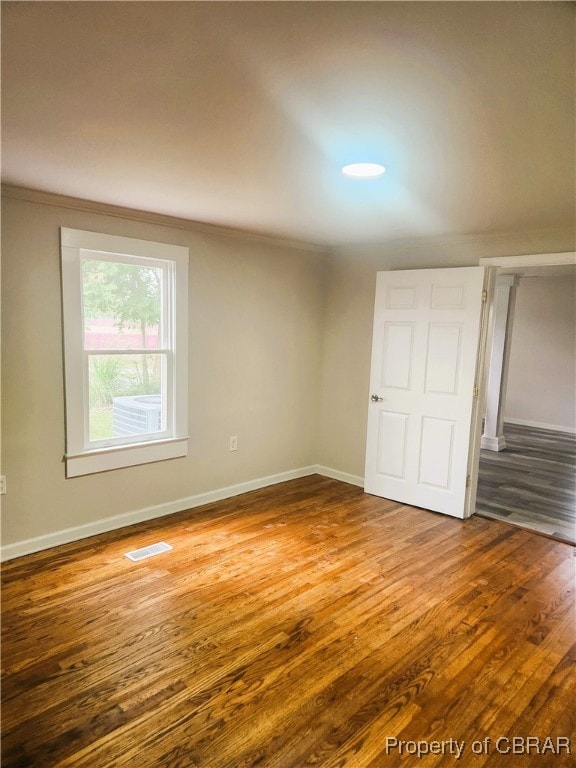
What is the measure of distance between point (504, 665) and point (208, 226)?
337cm

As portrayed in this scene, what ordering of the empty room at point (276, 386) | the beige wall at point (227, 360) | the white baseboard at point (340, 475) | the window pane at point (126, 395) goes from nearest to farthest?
the empty room at point (276, 386)
the beige wall at point (227, 360)
the window pane at point (126, 395)
the white baseboard at point (340, 475)

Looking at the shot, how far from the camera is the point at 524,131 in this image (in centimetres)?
178

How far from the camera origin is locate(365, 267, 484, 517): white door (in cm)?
383

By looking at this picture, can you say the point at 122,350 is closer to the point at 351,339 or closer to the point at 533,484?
the point at 351,339

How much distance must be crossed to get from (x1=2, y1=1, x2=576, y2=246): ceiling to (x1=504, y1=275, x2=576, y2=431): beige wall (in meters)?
5.36

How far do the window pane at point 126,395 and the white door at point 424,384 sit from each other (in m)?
1.88

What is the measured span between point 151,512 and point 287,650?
1.82 m

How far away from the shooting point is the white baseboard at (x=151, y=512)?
312cm

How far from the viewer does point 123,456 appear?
3520 millimetres

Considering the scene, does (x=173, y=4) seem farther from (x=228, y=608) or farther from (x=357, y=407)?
(x=357, y=407)

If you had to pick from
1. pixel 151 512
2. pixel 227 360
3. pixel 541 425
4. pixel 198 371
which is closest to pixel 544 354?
pixel 541 425

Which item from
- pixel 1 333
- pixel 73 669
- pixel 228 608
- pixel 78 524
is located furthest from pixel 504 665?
pixel 1 333

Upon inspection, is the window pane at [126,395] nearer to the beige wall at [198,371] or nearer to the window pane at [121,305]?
the window pane at [121,305]

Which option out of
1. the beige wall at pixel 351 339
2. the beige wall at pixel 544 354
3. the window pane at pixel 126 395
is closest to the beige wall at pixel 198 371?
the beige wall at pixel 351 339
